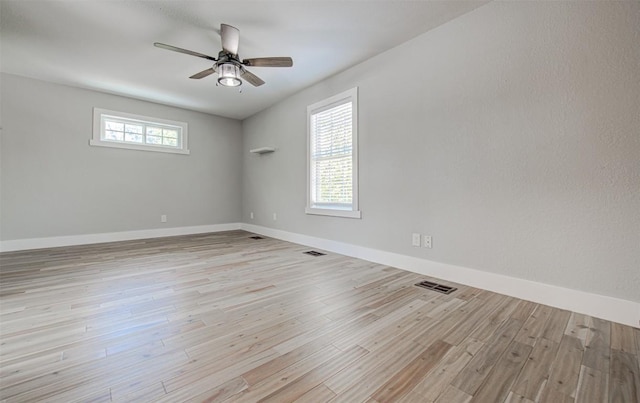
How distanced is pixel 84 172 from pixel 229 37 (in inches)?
147

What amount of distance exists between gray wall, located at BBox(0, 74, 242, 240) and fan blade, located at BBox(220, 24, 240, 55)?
3251mm

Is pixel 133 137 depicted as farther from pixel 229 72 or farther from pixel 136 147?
pixel 229 72

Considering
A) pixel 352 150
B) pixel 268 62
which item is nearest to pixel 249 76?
pixel 268 62

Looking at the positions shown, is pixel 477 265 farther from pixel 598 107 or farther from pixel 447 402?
pixel 447 402

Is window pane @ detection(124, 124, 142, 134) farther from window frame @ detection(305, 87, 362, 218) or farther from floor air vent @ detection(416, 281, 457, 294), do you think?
floor air vent @ detection(416, 281, 457, 294)

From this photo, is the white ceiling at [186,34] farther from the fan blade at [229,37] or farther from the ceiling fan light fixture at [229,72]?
the ceiling fan light fixture at [229,72]

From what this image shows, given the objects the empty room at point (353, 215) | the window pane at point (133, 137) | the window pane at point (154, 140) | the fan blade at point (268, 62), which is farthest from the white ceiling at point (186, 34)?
the window pane at point (154, 140)

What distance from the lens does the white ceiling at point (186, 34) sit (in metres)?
2.38

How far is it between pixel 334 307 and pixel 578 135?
2.21 meters

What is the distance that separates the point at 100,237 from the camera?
4.47 m

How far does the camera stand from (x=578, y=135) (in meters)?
1.91

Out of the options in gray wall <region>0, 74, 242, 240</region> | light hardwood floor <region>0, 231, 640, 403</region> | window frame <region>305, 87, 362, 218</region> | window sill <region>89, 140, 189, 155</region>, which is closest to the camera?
light hardwood floor <region>0, 231, 640, 403</region>

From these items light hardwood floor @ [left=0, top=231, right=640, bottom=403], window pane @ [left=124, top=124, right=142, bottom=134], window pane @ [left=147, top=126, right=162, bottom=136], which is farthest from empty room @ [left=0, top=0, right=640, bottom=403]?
window pane @ [left=147, top=126, right=162, bottom=136]

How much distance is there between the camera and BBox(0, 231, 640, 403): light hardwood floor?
1150 millimetres
